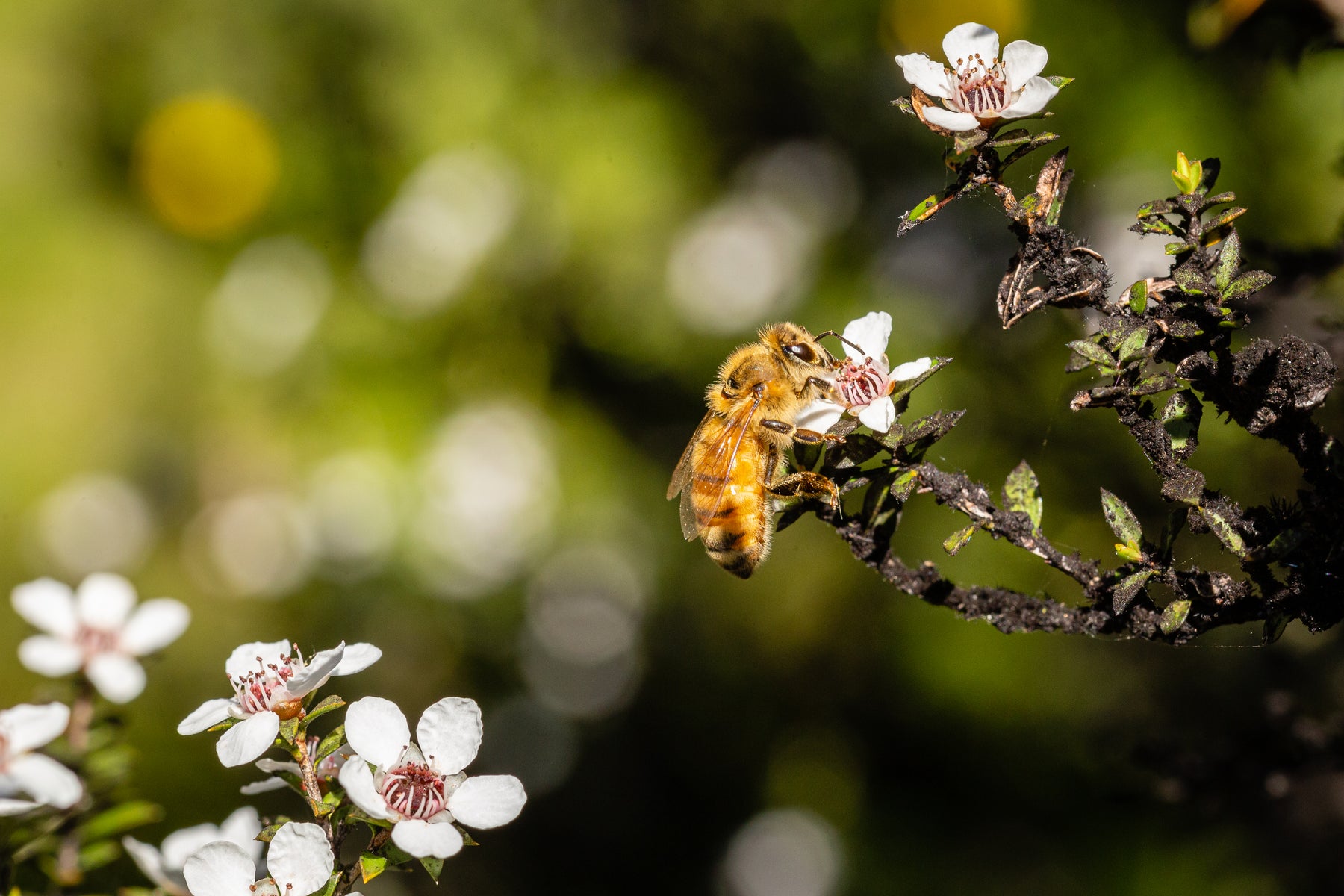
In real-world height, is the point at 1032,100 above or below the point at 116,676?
above

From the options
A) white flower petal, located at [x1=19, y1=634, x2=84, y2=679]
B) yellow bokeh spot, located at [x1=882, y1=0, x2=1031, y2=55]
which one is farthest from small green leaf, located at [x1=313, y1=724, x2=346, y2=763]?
yellow bokeh spot, located at [x1=882, y1=0, x2=1031, y2=55]

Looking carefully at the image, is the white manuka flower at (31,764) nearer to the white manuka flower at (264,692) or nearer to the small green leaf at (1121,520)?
the white manuka flower at (264,692)

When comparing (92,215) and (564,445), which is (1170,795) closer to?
(564,445)

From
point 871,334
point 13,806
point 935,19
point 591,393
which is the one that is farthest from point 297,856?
point 935,19

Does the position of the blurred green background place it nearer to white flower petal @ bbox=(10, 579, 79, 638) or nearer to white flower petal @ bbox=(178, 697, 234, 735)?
white flower petal @ bbox=(10, 579, 79, 638)

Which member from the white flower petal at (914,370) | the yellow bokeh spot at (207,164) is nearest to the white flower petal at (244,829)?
the white flower petal at (914,370)

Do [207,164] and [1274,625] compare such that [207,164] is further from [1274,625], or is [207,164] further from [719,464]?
[1274,625]

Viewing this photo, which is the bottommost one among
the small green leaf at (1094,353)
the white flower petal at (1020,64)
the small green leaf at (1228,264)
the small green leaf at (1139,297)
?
the small green leaf at (1094,353)
